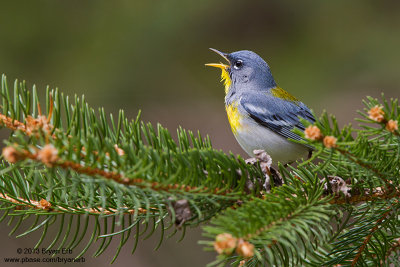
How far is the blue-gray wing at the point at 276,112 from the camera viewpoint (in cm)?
323

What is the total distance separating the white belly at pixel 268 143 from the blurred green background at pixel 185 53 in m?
1.36

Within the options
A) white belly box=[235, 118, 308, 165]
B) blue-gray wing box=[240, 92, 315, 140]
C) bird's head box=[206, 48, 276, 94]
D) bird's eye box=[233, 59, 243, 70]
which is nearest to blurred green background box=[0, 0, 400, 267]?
bird's head box=[206, 48, 276, 94]

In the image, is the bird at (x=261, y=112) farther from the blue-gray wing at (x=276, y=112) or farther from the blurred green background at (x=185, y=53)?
the blurred green background at (x=185, y=53)

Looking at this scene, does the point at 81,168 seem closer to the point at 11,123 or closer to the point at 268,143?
the point at 11,123

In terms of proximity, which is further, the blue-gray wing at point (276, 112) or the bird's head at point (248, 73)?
the bird's head at point (248, 73)

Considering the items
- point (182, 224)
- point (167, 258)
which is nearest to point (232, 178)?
point (182, 224)

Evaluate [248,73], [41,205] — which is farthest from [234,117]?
[41,205]

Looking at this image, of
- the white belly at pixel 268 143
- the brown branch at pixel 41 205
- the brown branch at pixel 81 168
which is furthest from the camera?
the white belly at pixel 268 143

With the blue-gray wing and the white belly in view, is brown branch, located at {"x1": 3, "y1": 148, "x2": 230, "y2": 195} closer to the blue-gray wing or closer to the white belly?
the white belly

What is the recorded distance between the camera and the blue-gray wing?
3232mm

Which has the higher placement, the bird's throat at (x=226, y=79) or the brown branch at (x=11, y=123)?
the bird's throat at (x=226, y=79)

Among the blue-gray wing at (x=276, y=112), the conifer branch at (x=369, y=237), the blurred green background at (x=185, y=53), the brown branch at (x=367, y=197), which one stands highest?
the blurred green background at (x=185, y=53)

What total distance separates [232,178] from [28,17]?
11.8 feet

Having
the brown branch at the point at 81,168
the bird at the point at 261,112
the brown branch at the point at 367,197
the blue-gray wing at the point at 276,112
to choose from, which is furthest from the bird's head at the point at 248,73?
the brown branch at the point at 81,168
